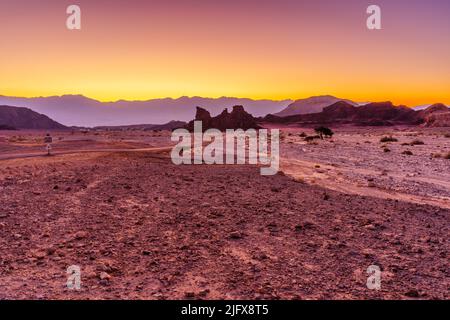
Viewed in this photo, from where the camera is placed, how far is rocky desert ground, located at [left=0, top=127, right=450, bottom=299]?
21.6ft

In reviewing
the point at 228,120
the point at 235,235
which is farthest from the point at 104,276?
the point at 228,120

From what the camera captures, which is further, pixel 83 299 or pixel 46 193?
pixel 46 193

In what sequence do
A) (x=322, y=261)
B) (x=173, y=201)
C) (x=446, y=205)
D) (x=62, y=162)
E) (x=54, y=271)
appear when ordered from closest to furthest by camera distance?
(x=54, y=271) < (x=322, y=261) < (x=173, y=201) < (x=446, y=205) < (x=62, y=162)

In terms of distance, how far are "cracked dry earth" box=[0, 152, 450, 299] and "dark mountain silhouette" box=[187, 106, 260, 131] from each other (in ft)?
320

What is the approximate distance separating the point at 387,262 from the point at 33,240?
777cm

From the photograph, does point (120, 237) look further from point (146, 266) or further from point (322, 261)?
point (322, 261)

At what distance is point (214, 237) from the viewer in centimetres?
928

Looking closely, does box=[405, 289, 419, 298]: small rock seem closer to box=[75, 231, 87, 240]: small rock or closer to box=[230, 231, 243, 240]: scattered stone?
box=[230, 231, 243, 240]: scattered stone

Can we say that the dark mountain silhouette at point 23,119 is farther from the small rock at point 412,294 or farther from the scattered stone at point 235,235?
the small rock at point 412,294

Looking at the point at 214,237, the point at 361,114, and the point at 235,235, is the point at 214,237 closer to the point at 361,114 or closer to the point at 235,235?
the point at 235,235

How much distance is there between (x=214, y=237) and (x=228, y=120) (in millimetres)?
105824

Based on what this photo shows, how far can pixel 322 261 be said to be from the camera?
25.9 feet
